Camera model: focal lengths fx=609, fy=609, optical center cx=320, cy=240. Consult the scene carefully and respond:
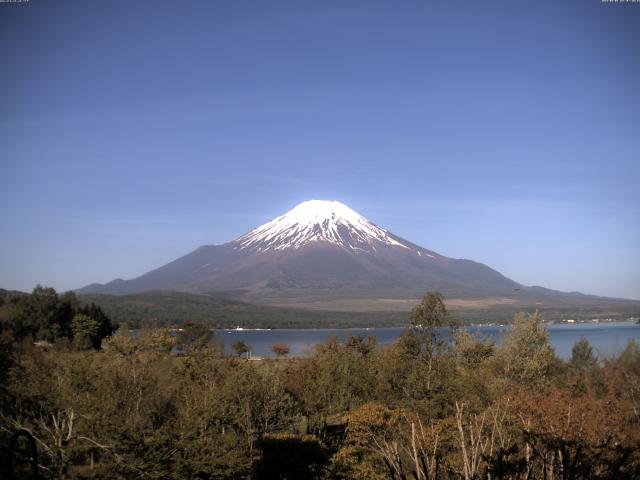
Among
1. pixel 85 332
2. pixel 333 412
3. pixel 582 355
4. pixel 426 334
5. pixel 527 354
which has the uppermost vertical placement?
pixel 426 334

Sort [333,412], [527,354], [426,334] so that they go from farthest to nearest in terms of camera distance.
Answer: [527,354] → [333,412] → [426,334]

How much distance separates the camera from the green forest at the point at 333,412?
40.2 feet

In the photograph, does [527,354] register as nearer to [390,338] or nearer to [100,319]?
[100,319]

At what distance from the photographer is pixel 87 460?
1817 cm

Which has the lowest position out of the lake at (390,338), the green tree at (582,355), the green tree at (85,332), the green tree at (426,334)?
the lake at (390,338)

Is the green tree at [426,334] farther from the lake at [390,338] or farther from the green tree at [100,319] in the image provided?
the green tree at [100,319]

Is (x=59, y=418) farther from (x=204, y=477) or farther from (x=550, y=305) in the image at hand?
(x=550, y=305)

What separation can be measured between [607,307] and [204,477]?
20385 centimetres

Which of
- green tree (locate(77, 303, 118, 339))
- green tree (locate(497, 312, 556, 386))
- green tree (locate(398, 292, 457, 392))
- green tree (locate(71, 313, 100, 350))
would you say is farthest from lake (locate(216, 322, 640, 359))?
green tree (locate(398, 292, 457, 392))

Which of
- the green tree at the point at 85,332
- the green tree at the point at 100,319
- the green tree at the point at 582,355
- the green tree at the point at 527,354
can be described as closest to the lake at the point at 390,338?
the green tree at the point at 582,355

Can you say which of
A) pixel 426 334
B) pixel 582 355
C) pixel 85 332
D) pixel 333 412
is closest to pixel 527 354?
pixel 426 334

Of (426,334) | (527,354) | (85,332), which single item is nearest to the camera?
(426,334)

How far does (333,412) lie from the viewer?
90.1ft

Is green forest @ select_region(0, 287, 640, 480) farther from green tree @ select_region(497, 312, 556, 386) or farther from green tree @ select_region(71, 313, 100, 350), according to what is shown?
green tree @ select_region(71, 313, 100, 350)
